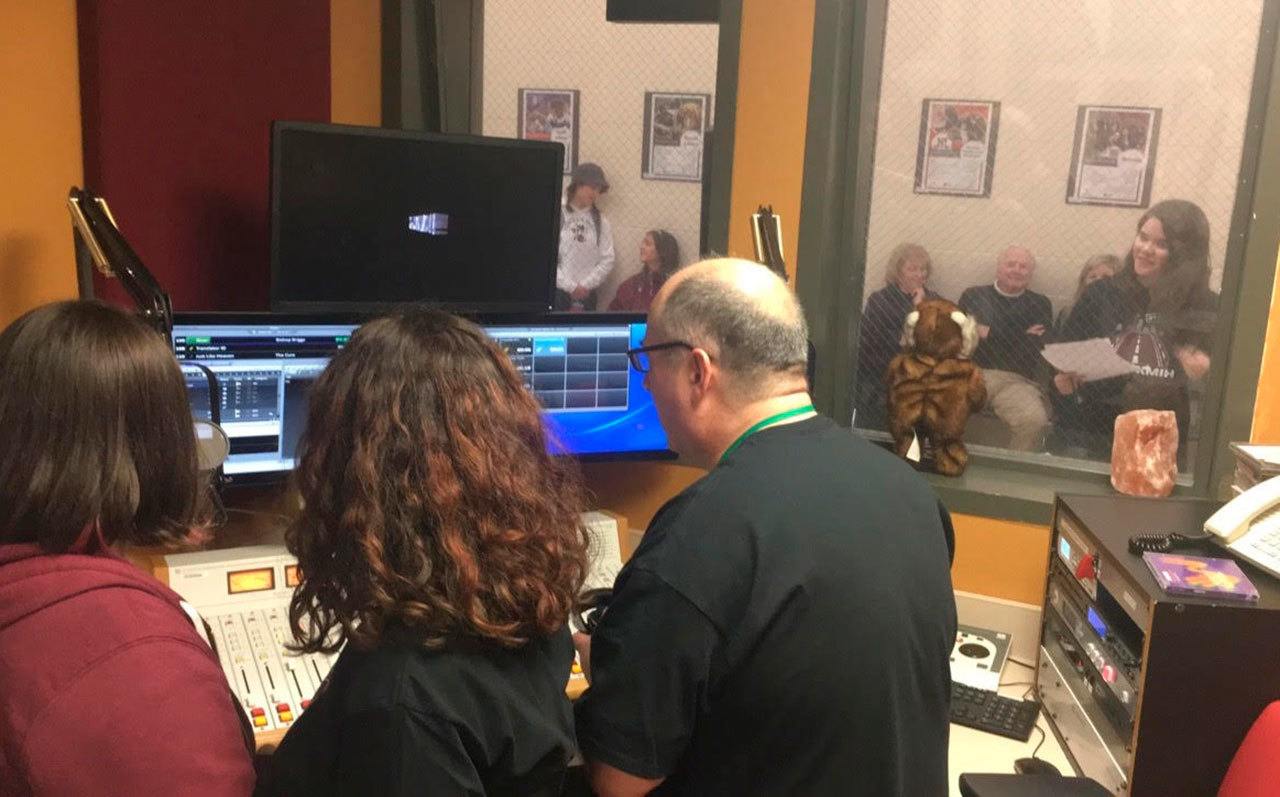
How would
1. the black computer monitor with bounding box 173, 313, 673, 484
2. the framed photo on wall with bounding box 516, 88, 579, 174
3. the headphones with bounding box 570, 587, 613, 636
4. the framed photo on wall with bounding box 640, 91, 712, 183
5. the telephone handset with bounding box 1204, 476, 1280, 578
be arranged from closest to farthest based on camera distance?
the headphones with bounding box 570, 587, 613, 636
the telephone handset with bounding box 1204, 476, 1280, 578
the black computer monitor with bounding box 173, 313, 673, 484
the framed photo on wall with bounding box 640, 91, 712, 183
the framed photo on wall with bounding box 516, 88, 579, 174

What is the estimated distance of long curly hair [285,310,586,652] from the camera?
992 millimetres

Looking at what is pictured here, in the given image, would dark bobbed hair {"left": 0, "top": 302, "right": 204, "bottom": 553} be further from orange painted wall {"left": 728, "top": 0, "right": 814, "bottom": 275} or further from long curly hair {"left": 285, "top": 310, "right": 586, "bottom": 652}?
orange painted wall {"left": 728, "top": 0, "right": 814, "bottom": 275}

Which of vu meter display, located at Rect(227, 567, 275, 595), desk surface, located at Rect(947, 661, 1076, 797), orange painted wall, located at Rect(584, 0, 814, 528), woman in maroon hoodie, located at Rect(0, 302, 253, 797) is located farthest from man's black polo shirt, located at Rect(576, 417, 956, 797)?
orange painted wall, located at Rect(584, 0, 814, 528)

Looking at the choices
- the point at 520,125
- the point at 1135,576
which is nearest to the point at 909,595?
the point at 1135,576

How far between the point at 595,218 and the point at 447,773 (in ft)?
6.13

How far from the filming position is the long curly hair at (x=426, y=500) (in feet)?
3.26

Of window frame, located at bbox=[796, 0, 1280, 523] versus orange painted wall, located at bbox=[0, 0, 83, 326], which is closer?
orange painted wall, located at bbox=[0, 0, 83, 326]

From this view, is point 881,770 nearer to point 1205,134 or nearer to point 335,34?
point 1205,134

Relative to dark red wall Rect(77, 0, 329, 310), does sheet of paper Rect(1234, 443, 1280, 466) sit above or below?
below

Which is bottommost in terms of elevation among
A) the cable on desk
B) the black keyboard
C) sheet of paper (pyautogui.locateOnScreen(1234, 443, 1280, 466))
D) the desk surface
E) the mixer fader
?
the desk surface

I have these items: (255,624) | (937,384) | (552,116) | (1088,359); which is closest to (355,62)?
(552,116)

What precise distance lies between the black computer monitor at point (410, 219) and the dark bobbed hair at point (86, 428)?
0.90 meters

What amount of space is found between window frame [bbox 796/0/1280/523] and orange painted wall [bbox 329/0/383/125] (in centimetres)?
103

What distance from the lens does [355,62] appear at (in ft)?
8.25
